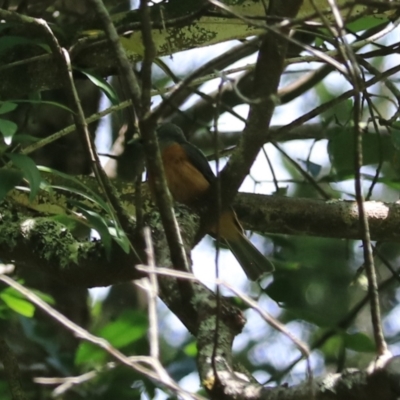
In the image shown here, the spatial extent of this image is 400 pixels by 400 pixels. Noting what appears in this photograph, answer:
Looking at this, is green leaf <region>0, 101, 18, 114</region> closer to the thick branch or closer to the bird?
Answer: the thick branch

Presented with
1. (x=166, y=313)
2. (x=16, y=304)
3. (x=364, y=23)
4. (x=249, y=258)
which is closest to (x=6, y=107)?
(x=16, y=304)

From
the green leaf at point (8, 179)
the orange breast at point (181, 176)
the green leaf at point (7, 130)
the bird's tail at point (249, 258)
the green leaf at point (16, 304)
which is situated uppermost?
the orange breast at point (181, 176)

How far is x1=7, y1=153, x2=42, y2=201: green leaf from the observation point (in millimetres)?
2066

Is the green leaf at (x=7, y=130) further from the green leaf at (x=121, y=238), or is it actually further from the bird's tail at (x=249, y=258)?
the bird's tail at (x=249, y=258)

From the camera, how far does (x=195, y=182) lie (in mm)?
3779

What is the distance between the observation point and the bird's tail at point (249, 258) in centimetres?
396

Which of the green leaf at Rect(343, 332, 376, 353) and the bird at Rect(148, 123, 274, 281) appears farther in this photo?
the bird at Rect(148, 123, 274, 281)

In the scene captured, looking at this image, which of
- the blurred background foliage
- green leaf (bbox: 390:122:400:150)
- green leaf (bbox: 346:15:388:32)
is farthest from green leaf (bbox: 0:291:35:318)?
green leaf (bbox: 346:15:388:32)

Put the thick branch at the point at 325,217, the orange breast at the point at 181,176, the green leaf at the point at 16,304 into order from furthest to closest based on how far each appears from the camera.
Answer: the orange breast at the point at 181,176 < the thick branch at the point at 325,217 < the green leaf at the point at 16,304

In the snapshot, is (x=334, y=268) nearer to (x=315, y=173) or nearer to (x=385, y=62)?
(x=315, y=173)

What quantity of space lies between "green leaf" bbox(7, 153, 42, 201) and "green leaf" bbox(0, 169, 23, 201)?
0.06 metres

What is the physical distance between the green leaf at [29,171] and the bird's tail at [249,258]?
1937 millimetres

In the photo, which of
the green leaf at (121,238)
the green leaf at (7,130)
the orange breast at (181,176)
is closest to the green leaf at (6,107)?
the green leaf at (7,130)

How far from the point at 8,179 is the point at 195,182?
Answer: 1.67m
